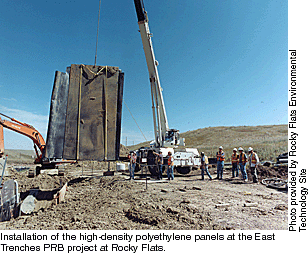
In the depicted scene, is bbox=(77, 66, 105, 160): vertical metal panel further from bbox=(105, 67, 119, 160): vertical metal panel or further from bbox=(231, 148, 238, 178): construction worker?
bbox=(231, 148, 238, 178): construction worker

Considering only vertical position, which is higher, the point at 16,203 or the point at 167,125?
the point at 167,125

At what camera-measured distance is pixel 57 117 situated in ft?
12.5

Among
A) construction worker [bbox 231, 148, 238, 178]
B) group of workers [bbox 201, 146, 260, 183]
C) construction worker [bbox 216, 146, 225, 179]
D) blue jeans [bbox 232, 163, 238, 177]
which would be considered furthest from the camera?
blue jeans [bbox 232, 163, 238, 177]

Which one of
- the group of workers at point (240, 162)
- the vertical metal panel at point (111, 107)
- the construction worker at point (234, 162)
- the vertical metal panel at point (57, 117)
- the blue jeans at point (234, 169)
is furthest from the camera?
the blue jeans at point (234, 169)

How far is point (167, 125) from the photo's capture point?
12.9 metres

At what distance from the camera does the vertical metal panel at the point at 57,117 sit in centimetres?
375

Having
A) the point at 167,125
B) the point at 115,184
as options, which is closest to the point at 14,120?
the point at 115,184

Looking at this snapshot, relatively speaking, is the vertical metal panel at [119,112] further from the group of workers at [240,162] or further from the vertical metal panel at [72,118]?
the group of workers at [240,162]

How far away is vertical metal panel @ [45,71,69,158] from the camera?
375 centimetres

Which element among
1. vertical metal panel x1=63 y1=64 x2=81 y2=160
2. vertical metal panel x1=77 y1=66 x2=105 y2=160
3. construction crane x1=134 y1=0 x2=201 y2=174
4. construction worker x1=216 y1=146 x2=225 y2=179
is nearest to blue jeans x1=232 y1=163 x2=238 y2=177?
construction worker x1=216 y1=146 x2=225 y2=179

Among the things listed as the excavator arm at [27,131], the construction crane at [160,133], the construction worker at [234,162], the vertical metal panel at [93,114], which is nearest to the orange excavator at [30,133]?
the excavator arm at [27,131]

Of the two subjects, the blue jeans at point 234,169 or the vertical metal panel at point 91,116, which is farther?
the blue jeans at point 234,169

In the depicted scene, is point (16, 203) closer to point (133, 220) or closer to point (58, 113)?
point (58, 113)

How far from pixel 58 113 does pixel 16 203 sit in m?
2.61
